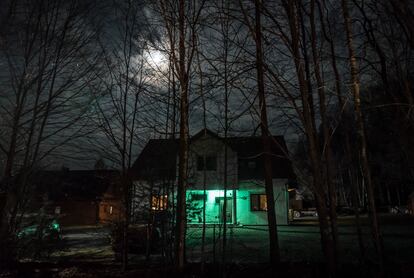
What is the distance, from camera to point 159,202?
9.77 m

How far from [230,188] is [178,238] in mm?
21484

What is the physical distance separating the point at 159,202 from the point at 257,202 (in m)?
20.0

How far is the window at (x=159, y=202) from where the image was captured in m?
9.69

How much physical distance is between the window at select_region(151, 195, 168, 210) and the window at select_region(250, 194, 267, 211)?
64.3 feet

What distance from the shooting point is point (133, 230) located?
11.8 m

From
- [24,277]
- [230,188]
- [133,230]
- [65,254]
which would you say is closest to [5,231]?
[24,277]

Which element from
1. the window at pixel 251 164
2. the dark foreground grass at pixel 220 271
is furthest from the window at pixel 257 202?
the dark foreground grass at pixel 220 271

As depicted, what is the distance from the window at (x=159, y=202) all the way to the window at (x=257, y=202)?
64.3 feet

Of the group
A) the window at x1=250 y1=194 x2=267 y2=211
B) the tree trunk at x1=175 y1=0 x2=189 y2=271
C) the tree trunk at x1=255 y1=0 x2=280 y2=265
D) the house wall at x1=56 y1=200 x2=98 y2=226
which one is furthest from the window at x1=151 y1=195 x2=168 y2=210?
the house wall at x1=56 y1=200 x2=98 y2=226

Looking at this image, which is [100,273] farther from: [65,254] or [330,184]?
[65,254]

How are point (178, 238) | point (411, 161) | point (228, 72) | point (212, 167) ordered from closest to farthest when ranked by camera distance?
point (178, 238)
point (228, 72)
point (411, 161)
point (212, 167)

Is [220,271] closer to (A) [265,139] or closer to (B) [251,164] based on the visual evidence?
(A) [265,139]

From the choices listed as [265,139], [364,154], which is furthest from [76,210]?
[364,154]

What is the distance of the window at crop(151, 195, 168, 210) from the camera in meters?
9.69
